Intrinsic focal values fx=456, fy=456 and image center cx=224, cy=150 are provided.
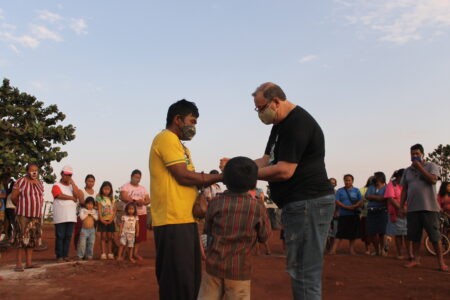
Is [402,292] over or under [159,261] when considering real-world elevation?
under

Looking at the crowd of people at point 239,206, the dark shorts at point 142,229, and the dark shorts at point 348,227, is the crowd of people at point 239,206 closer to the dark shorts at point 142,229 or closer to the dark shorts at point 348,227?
the dark shorts at point 142,229

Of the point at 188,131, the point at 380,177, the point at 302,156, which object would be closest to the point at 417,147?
the point at 380,177

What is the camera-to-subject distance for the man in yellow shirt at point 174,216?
3266 millimetres

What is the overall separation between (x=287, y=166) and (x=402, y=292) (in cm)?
398

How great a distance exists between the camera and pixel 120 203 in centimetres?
1051

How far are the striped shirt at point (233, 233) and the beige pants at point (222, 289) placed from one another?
0.05 m

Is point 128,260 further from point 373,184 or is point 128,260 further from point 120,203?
point 373,184

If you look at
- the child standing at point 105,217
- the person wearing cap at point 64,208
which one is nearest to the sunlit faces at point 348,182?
the child standing at point 105,217

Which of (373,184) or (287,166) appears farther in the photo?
(373,184)

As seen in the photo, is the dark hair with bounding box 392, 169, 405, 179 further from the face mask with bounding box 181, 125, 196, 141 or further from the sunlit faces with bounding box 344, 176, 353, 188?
the face mask with bounding box 181, 125, 196, 141

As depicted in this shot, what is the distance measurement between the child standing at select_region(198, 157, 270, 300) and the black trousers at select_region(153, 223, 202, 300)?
0.48 feet

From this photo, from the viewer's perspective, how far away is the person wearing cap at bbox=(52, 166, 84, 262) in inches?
364

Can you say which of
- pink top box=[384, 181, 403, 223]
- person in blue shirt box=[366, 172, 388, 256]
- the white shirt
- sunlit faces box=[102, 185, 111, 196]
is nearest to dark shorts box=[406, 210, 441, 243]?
pink top box=[384, 181, 403, 223]

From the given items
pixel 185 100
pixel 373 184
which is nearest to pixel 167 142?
pixel 185 100
